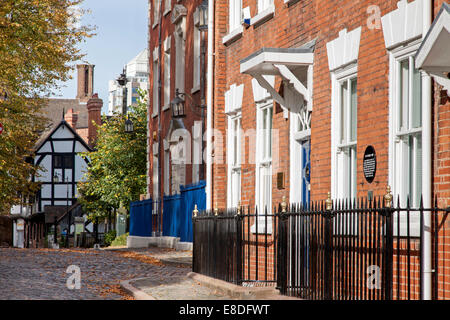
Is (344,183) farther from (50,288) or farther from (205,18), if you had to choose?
(205,18)

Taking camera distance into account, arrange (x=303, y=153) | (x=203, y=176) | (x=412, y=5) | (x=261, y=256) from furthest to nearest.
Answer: (x=203, y=176)
(x=261, y=256)
(x=303, y=153)
(x=412, y=5)

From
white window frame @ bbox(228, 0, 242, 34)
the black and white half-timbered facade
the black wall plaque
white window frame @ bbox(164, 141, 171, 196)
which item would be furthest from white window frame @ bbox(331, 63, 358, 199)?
the black and white half-timbered facade

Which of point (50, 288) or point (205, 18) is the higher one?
point (205, 18)

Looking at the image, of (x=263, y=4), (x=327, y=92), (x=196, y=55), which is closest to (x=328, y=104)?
(x=327, y=92)

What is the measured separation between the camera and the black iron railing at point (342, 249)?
26.0 ft

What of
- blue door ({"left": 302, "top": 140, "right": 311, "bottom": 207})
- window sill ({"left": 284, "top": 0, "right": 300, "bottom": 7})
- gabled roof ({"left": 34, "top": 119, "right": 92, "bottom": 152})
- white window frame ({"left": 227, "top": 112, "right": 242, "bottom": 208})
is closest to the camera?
blue door ({"left": 302, "top": 140, "right": 311, "bottom": 207})

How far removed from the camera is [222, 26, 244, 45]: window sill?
15.6 meters

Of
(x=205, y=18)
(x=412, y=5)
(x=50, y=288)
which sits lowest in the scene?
(x=50, y=288)

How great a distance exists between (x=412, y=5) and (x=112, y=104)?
297ft

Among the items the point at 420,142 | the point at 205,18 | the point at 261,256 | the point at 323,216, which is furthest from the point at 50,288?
the point at 205,18

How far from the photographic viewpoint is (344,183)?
421 inches

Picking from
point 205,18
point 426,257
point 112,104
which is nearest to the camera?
point 426,257

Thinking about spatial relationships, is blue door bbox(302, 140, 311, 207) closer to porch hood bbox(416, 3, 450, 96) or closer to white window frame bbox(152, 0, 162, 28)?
porch hood bbox(416, 3, 450, 96)

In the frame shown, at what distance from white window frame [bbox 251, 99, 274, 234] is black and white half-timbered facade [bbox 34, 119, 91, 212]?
49380 mm
